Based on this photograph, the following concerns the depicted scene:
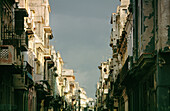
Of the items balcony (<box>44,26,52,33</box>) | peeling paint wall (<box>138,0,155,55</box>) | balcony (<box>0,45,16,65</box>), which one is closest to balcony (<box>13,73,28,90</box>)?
balcony (<box>0,45,16,65</box>)

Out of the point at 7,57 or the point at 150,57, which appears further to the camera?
the point at 7,57

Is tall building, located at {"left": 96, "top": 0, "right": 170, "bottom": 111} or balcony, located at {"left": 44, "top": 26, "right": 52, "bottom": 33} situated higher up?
balcony, located at {"left": 44, "top": 26, "right": 52, "bottom": 33}

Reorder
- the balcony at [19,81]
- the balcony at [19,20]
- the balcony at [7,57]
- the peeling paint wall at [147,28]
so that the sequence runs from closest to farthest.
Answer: the peeling paint wall at [147,28] < the balcony at [7,57] < the balcony at [19,20] < the balcony at [19,81]

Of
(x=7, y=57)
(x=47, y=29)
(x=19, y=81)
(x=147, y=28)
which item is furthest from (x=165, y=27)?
(x=47, y=29)

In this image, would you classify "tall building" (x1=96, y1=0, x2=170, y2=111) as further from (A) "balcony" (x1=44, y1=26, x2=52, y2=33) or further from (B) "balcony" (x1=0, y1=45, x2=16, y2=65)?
(A) "balcony" (x1=44, y1=26, x2=52, y2=33)

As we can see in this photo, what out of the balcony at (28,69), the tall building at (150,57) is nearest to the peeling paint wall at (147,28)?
the tall building at (150,57)

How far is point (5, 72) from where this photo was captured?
29.1 meters

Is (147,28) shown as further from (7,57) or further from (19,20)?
(19,20)

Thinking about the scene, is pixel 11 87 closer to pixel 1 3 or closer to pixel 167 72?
pixel 1 3

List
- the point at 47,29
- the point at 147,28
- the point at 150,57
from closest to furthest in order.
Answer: the point at 150,57
the point at 147,28
the point at 47,29

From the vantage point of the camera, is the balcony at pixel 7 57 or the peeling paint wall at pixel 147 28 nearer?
the peeling paint wall at pixel 147 28

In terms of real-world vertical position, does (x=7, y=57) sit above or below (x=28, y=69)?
below

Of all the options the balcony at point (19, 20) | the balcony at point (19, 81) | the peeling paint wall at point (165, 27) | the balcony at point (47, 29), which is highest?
the balcony at point (47, 29)

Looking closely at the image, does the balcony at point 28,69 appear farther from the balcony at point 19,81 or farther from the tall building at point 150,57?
the tall building at point 150,57
